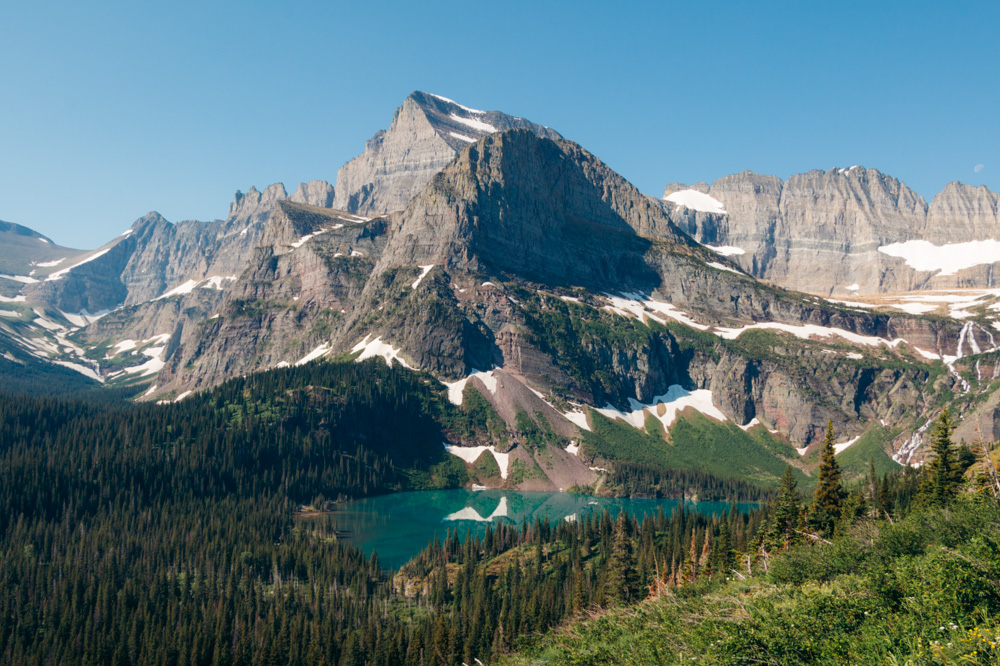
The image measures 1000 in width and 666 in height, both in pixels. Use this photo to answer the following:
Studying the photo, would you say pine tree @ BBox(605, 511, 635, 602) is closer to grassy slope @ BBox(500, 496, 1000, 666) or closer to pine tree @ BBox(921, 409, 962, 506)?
pine tree @ BBox(921, 409, 962, 506)

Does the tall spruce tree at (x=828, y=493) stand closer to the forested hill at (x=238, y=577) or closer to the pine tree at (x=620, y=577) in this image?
the forested hill at (x=238, y=577)

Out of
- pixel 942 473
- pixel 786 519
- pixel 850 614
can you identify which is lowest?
pixel 786 519

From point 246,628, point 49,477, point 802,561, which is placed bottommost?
point 246,628

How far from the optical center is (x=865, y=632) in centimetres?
3438

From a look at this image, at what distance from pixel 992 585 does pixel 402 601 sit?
3870 inches

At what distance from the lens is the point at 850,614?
37812 mm

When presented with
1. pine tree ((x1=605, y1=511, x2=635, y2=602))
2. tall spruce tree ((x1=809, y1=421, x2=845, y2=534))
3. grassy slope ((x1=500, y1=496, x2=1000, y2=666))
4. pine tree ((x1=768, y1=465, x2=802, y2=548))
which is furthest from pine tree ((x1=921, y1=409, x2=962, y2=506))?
pine tree ((x1=605, y1=511, x2=635, y2=602))

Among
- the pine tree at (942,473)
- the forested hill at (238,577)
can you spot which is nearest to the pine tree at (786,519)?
the forested hill at (238,577)

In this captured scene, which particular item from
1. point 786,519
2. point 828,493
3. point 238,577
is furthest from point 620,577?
point 238,577

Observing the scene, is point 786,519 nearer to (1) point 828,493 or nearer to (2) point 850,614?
(1) point 828,493

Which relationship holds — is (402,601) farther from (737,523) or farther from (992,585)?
(992,585)

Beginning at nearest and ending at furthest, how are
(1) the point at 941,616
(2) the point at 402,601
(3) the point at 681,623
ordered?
(1) the point at 941,616 → (3) the point at 681,623 → (2) the point at 402,601

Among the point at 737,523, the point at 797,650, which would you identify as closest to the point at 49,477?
the point at 737,523

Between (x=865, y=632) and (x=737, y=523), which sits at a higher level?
(x=865, y=632)
